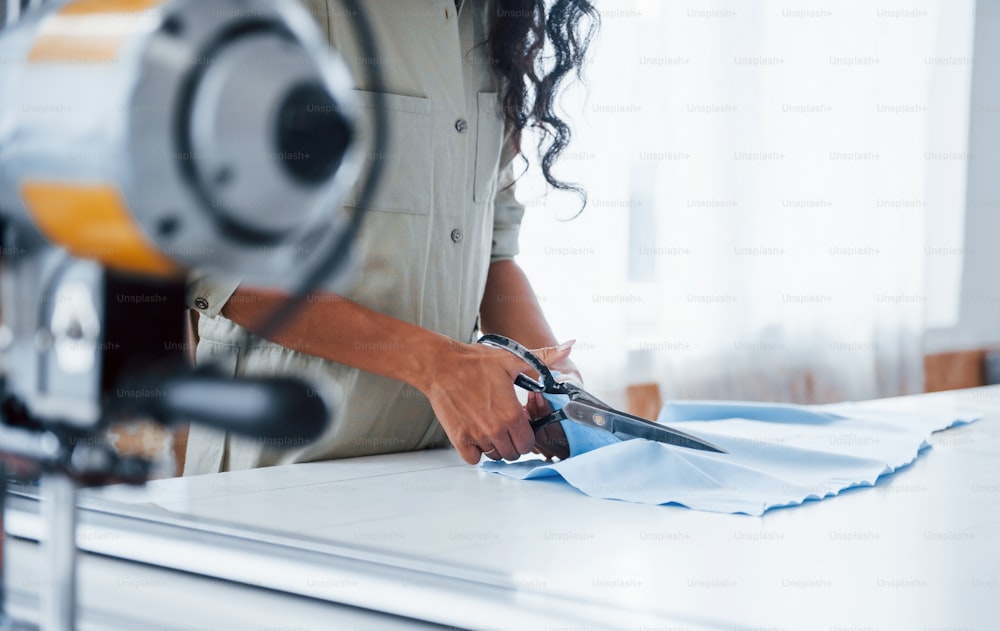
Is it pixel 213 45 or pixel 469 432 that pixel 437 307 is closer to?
pixel 469 432

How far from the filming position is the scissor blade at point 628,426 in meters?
0.98

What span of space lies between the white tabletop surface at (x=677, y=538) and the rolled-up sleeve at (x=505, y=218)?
0.45m

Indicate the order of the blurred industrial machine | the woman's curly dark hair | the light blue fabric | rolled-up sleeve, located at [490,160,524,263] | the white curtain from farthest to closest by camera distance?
the white curtain, rolled-up sleeve, located at [490,160,524,263], the woman's curly dark hair, the light blue fabric, the blurred industrial machine

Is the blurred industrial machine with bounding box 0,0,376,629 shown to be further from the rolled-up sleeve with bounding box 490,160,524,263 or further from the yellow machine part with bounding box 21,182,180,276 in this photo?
the rolled-up sleeve with bounding box 490,160,524,263

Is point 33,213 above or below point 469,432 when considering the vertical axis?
above

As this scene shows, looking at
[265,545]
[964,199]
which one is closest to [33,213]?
[265,545]

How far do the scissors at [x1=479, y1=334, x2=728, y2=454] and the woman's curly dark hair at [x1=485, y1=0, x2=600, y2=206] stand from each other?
0.36 metres

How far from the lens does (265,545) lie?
673 mm

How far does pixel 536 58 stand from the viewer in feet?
4.35

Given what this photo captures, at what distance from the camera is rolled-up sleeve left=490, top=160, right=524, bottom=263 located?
1431mm

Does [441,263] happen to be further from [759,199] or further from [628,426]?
[759,199]

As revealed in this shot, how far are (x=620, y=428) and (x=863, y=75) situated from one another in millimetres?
2609

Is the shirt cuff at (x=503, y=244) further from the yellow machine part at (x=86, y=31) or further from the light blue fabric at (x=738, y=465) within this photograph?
the yellow machine part at (x=86, y=31)

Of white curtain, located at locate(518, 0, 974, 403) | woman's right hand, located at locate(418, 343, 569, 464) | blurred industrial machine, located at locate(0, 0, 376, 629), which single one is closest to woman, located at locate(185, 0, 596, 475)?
woman's right hand, located at locate(418, 343, 569, 464)
